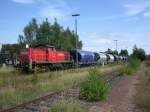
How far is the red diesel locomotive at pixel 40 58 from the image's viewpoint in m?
33.6

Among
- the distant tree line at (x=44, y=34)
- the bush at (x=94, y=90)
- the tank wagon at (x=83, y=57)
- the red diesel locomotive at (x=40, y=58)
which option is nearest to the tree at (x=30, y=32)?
the distant tree line at (x=44, y=34)

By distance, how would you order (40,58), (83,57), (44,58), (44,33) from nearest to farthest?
(40,58) < (44,58) < (83,57) < (44,33)

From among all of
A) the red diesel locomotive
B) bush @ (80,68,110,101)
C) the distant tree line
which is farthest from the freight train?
the distant tree line

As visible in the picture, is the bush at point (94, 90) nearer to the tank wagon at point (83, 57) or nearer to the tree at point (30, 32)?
the tank wagon at point (83, 57)

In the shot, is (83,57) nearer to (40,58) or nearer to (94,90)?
(40,58)

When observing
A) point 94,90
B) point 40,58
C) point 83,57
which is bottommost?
point 94,90

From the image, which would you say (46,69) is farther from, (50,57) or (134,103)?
(134,103)

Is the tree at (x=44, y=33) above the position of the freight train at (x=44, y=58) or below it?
above

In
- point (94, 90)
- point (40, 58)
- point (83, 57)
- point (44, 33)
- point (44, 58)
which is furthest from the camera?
point (44, 33)

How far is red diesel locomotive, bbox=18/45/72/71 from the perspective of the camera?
33594 mm

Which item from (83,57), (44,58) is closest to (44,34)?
(83,57)

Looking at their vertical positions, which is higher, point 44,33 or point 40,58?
point 44,33

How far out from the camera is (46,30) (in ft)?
308

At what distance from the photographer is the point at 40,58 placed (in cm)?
3581
